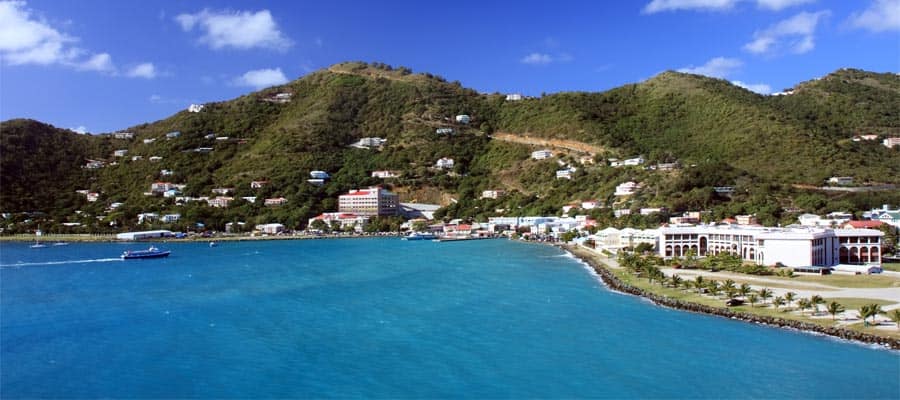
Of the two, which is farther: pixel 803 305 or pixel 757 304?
pixel 757 304

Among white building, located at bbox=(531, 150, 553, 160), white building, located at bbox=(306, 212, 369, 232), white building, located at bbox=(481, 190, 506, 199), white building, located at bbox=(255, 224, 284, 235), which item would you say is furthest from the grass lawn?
white building, located at bbox=(531, 150, 553, 160)

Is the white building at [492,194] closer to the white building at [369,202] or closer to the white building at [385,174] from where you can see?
the white building at [369,202]

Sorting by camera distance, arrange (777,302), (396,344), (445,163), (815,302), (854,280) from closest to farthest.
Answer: (396,344) → (815,302) → (777,302) → (854,280) → (445,163)

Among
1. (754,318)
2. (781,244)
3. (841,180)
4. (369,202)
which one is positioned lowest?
(754,318)

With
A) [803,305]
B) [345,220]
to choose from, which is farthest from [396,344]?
[345,220]

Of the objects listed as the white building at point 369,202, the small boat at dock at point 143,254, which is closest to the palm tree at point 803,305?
the small boat at dock at point 143,254

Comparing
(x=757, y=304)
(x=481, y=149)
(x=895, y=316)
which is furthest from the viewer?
(x=481, y=149)

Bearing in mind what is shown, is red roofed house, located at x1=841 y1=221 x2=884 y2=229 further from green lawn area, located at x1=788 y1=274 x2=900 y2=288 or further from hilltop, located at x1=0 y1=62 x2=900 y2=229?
green lawn area, located at x1=788 y1=274 x2=900 y2=288

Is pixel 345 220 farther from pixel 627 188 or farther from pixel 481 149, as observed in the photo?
pixel 627 188
